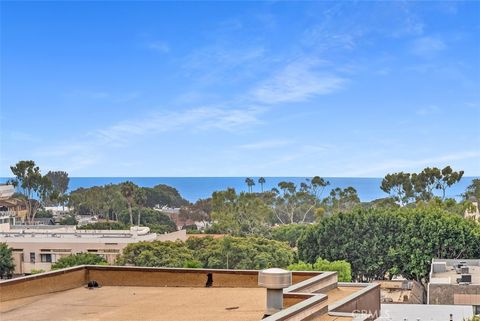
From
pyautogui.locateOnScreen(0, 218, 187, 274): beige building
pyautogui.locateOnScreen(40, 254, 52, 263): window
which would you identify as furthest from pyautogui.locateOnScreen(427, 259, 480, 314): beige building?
pyautogui.locateOnScreen(40, 254, 52, 263): window

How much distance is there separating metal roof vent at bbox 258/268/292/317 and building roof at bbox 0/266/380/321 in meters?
0.35

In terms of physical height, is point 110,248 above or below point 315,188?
below

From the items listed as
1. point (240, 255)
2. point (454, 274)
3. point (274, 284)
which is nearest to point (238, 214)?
point (240, 255)

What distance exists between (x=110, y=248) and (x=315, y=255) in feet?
71.2

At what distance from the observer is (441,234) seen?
50.5 metres

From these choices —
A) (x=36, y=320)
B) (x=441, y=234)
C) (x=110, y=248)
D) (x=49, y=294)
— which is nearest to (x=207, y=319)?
(x=36, y=320)

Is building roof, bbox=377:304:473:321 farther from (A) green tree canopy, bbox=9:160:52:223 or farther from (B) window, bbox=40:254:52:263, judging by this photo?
(A) green tree canopy, bbox=9:160:52:223

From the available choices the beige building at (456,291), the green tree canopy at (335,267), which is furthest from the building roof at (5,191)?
the beige building at (456,291)

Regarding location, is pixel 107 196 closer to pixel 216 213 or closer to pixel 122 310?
pixel 216 213

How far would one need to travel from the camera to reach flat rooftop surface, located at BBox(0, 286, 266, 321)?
11.2 meters

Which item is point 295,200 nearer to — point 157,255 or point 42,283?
point 157,255

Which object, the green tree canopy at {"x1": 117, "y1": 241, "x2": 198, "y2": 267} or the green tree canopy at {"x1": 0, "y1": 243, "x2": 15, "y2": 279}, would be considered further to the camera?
the green tree canopy at {"x1": 0, "y1": 243, "x2": 15, "y2": 279}

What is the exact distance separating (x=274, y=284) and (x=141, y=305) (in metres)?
3.28

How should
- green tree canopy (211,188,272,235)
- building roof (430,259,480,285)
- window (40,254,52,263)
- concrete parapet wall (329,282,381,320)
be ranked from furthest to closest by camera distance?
green tree canopy (211,188,272,235) < window (40,254,52,263) < building roof (430,259,480,285) < concrete parapet wall (329,282,381,320)
